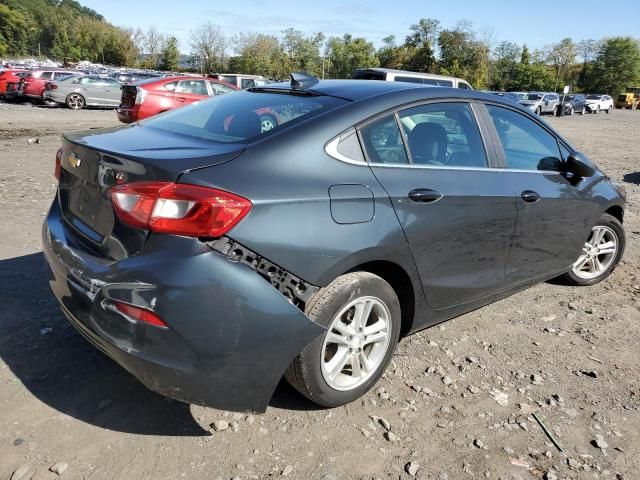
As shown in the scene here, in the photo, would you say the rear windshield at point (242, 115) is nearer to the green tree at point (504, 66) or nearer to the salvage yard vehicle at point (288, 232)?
the salvage yard vehicle at point (288, 232)

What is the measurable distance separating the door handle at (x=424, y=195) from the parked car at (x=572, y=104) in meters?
40.8

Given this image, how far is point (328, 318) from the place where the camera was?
2516mm

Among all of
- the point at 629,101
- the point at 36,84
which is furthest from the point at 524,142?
the point at 629,101

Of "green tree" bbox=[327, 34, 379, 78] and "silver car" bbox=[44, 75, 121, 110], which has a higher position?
"green tree" bbox=[327, 34, 379, 78]

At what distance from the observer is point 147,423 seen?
8.70ft

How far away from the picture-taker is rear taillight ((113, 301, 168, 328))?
219 cm

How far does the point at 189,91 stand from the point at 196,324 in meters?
14.0

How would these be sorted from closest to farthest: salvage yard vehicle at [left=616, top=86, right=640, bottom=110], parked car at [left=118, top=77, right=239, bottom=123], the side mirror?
the side mirror, parked car at [left=118, top=77, right=239, bottom=123], salvage yard vehicle at [left=616, top=86, right=640, bottom=110]

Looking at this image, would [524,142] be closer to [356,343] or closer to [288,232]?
[356,343]

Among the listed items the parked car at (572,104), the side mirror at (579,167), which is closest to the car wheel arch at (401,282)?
the side mirror at (579,167)

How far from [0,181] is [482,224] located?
23.8 ft

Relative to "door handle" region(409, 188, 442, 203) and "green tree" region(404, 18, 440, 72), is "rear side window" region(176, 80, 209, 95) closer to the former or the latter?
"door handle" region(409, 188, 442, 203)

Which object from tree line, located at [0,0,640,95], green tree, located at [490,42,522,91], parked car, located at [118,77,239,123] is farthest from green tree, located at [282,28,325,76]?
parked car, located at [118,77,239,123]

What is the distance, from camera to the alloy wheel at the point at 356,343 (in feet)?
8.91
